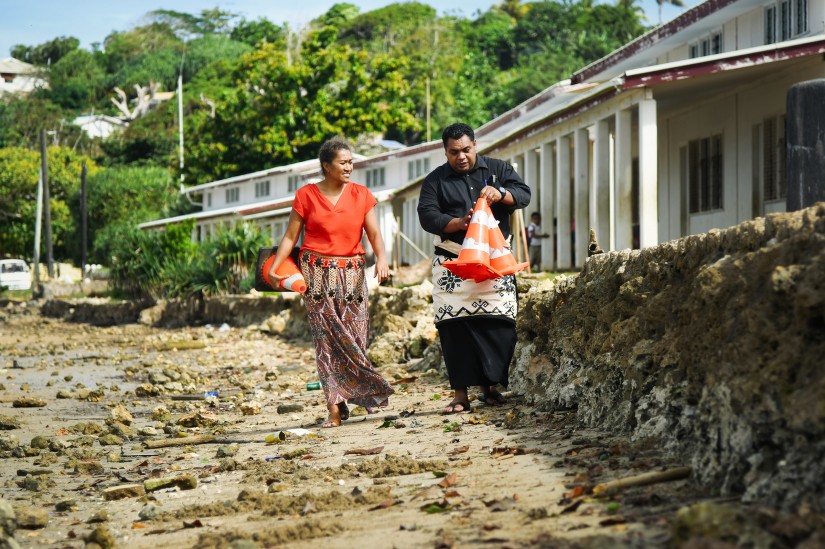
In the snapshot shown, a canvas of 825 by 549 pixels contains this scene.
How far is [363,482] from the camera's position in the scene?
14.0ft

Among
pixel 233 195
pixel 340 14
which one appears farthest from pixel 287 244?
pixel 340 14

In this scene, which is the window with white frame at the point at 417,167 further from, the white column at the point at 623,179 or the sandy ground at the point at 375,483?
the sandy ground at the point at 375,483

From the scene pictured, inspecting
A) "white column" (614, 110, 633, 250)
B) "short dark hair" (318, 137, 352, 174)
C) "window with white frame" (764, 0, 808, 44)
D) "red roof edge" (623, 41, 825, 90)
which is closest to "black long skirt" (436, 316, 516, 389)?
"short dark hair" (318, 137, 352, 174)

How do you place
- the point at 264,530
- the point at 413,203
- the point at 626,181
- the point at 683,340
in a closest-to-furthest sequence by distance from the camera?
the point at 264,530 → the point at 683,340 → the point at 626,181 → the point at 413,203

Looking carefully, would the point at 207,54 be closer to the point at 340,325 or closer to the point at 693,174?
the point at 693,174

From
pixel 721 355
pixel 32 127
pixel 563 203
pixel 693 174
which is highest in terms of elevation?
pixel 32 127

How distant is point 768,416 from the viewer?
2.99m

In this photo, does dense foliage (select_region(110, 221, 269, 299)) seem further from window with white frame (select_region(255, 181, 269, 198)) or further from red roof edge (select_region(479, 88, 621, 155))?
window with white frame (select_region(255, 181, 269, 198))

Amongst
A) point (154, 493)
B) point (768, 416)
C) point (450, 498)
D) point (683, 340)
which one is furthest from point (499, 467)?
point (154, 493)

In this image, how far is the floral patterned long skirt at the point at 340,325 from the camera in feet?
19.6

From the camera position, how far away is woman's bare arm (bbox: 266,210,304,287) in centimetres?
596

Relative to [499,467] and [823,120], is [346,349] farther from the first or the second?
[823,120]

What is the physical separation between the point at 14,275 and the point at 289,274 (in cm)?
4118

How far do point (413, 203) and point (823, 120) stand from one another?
19.9 m
